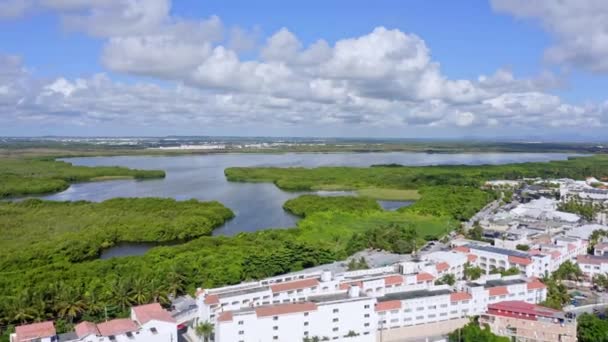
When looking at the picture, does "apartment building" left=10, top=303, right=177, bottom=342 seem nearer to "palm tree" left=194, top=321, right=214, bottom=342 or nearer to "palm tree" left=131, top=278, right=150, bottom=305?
"palm tree" left=194, top=321, right=214, bottom=342

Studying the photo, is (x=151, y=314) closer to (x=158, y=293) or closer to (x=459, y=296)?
(x=158, y=293)

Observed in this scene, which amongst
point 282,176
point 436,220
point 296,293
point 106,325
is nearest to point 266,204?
point 436,220

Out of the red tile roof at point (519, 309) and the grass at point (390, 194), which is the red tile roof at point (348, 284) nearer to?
the red tile roof at point (519, 309)

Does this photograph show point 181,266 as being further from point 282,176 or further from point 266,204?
point 282,176

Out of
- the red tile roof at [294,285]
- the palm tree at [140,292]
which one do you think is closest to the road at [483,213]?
the red tile roof at [294,285]

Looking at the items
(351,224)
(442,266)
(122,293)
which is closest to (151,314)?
(122,293)

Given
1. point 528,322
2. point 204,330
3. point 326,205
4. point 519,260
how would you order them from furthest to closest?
point 326,205
point 519,260
point 528,322
point 204,330
